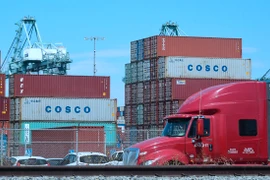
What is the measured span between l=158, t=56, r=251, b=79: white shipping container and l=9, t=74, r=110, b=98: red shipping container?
3.89 metres

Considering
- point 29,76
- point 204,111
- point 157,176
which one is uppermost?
point 29,76

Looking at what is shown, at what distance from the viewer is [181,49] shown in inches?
1713

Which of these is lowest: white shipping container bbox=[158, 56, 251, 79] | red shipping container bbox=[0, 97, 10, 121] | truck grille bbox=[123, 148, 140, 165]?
truck grille bbox=[123, 148, 140, 165]

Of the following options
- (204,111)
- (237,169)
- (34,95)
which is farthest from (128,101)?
(237,169)

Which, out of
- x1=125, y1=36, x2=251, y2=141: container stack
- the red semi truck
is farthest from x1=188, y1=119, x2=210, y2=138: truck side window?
x1=125, y1=36, x2=251, y2=141: container stack

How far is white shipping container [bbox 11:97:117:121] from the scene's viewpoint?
39.8 m

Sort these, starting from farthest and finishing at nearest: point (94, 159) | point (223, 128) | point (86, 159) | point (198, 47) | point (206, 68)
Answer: point (198, 47) → point (206, 68) → point (94, 159) → point (86, 159) → point (223, 128)

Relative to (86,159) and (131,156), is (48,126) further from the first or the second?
(131,156)

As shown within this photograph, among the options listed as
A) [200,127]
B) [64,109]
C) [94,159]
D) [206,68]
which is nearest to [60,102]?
[64,109]

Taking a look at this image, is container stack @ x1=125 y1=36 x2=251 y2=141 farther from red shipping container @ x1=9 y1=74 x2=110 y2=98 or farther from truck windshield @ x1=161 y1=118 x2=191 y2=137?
truck windshield @ x1=161 y1=118 x2=191 y2=137

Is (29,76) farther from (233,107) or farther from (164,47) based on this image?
(233,107)

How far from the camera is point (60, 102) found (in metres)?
40.7

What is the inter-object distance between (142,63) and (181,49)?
8.64 ft

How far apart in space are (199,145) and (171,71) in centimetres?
2310
